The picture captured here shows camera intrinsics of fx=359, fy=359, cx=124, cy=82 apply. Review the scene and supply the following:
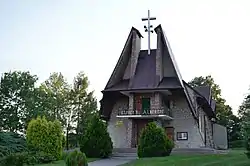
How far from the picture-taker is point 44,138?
68.1 ft

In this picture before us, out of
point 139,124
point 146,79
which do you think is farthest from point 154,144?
point 146,79

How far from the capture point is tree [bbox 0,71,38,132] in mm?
38156

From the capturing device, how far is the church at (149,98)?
89.3 feet

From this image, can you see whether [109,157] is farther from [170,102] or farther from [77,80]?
[77,80]

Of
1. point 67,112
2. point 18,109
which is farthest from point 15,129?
point 67,112

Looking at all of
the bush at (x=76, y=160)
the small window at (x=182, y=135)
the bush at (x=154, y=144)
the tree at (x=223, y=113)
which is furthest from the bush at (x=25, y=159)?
the tree at (x=223, y=113)

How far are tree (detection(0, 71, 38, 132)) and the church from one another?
1253cm

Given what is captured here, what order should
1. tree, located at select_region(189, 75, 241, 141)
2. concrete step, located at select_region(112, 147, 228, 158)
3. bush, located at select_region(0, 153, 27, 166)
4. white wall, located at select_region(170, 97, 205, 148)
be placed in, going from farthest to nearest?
tree, located at select_region(189, 75, 241, 141) → white wall, located at select_region(170, 97, 205, 148) → concrete step, located at select_region(112, 147, 228, 158) → bush, located at select_region(0, 153, 27, 166)

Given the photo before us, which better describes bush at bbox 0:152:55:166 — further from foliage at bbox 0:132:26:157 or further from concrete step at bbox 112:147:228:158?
concrete step at bbox 112:147:228:158

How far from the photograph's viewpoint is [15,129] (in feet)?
126

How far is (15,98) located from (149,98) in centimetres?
1786

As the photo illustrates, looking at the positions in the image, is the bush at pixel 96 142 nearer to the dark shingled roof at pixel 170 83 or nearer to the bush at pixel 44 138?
the bush at pixel 44 138

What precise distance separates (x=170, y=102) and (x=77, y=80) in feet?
51.6

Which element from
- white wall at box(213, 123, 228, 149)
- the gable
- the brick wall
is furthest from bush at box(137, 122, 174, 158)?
white wall at box(213, 123, 228, 149)
